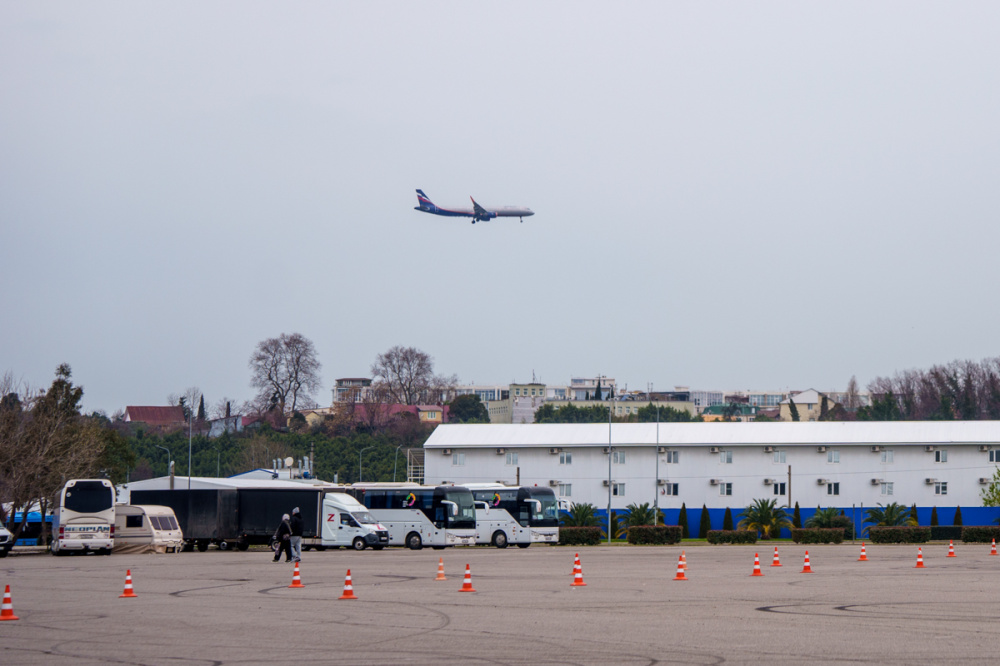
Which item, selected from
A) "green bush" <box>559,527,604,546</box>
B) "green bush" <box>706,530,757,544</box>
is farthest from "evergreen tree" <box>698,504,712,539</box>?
"green bush" <box>559,527,604,546</box>

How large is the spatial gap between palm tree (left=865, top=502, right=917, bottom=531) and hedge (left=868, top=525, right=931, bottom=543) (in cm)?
702

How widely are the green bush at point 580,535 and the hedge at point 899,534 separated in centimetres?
1361

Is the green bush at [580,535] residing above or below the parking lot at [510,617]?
below

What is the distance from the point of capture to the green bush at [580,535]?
56094 millimetres

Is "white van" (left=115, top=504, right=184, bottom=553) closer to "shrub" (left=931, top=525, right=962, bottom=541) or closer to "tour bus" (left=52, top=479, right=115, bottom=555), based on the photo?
"tour bus" (left=52, top=479, right=115, bottom=555)

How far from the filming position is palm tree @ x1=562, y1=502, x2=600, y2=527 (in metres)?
62.2

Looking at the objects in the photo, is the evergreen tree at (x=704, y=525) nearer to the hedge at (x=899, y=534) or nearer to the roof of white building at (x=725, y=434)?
the roof of white building at (x=725, y=434)

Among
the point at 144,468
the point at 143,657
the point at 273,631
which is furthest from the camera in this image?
the point at 144,468

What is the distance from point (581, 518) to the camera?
62156 millimetres

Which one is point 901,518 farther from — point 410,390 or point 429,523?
point 410,390

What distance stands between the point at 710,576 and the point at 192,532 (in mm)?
27625

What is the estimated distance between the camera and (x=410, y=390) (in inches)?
5694

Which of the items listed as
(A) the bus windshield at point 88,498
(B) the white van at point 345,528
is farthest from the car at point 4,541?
(B) the white van at point 345,528

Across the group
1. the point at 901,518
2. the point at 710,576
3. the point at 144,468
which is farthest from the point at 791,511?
the point at 144,468
